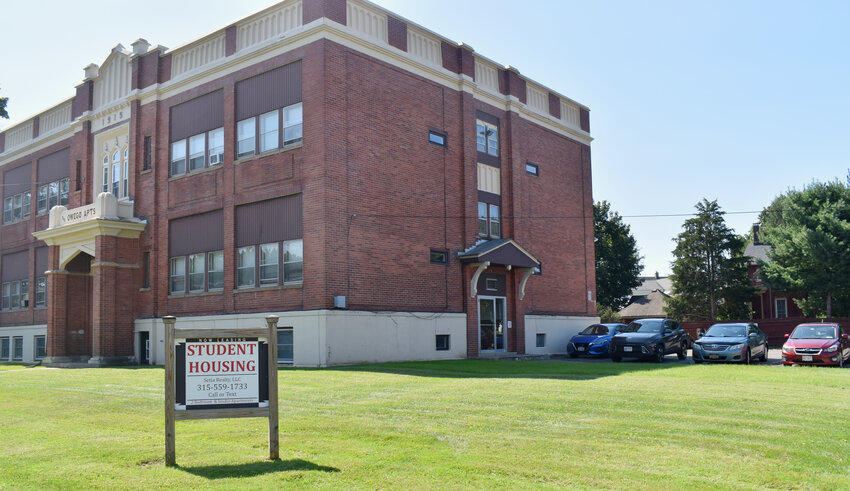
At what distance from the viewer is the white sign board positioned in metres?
7.61

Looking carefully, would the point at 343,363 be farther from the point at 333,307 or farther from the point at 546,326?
the point at 546,326

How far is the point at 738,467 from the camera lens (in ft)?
23.9

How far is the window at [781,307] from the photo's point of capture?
5797cm

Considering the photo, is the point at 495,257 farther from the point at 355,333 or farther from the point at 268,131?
the point at 268,131

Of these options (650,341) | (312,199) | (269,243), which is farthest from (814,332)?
(269,243)

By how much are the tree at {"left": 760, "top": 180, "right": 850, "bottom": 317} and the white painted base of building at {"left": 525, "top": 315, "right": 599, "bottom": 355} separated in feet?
68.4

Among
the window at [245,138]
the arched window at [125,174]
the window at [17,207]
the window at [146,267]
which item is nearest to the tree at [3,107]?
the window at [245,138]

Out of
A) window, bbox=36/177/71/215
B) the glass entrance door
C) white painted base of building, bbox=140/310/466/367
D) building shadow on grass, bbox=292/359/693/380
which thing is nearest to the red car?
building shadow on grass, bbox=292/359/693/380

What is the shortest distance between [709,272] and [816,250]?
12.5 metres

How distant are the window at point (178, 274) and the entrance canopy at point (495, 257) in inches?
408

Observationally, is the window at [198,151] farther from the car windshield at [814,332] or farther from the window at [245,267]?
the car windshield at [814,332]

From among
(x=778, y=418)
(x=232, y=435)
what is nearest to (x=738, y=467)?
(x=778, y=418)

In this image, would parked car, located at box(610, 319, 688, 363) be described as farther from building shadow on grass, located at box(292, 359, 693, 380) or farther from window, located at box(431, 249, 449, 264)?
window, located at box(431, 249, 449, 264)

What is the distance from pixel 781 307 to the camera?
192ft
